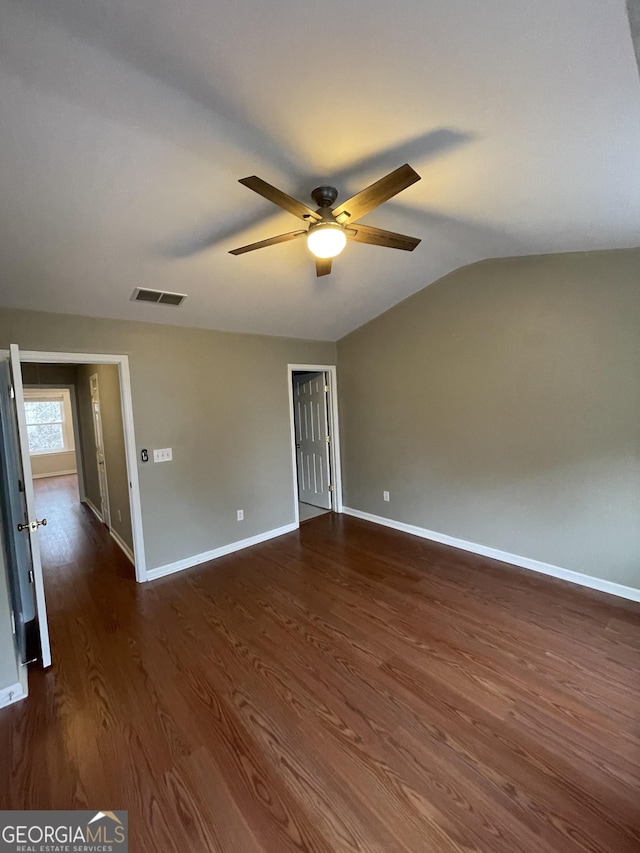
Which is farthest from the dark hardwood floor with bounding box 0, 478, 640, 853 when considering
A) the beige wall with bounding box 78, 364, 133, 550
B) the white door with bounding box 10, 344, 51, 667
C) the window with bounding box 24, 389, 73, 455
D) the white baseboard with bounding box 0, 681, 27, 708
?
the window with bounding box 24, 389, 73, 455

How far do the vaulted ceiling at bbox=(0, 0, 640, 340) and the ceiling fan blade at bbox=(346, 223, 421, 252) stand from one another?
30cm

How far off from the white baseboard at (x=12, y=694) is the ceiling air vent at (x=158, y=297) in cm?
265

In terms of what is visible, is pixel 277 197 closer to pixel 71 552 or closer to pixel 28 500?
pixel 28 500

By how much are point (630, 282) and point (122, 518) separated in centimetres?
524

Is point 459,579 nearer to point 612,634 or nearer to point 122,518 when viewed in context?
Result: point 612,634

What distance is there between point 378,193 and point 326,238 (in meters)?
0.31

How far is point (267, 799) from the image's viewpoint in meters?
1.43

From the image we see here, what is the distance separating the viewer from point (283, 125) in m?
1.53

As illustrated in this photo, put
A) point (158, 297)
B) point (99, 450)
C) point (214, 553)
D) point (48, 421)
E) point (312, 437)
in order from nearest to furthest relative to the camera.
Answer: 1. point (158, 297)
2. point (214, 553)
3. point (99, 450)
4. point (312, 437)
5. point (48, 421)

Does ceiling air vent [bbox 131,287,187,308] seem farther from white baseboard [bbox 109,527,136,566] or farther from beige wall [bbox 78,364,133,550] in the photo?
white baseboard [bbox 109,527,136,566]

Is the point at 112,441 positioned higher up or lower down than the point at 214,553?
higher up

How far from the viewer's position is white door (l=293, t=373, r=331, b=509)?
4.97m

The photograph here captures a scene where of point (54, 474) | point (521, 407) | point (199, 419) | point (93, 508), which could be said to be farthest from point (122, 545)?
point (54, 474)

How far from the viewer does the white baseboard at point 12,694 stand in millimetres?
1939
